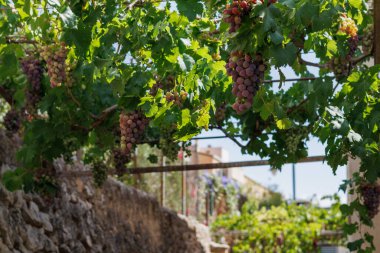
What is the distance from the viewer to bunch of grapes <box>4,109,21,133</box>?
5.65 meters

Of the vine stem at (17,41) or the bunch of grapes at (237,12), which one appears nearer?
the bunch of grapes at (237,12)

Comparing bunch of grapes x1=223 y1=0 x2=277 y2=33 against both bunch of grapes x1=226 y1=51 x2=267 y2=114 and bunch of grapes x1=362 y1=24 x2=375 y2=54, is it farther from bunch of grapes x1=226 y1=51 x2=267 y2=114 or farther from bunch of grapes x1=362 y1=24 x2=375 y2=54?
bunch of grapes x1=362 y1=24 x2=375 y2=54

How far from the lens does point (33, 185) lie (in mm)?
5375

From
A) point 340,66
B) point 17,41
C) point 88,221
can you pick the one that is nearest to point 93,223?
point 88,221

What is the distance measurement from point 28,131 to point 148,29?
2192 mm

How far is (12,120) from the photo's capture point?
5680 millimetres

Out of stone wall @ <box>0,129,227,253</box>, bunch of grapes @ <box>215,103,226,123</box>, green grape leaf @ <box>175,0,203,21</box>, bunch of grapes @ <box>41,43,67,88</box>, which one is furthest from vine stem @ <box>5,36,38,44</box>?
stone wall @ <box>0,129,227,253</box>

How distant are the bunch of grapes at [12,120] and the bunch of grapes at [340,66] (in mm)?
2625

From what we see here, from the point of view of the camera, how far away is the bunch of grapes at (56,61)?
395cm

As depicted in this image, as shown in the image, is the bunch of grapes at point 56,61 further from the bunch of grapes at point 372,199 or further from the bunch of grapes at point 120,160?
the bunch of grapes at point 372,199

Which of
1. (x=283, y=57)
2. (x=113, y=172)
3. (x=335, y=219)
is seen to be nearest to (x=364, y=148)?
(x=283, y=57)

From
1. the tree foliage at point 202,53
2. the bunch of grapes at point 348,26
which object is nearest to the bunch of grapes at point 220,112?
the tree foliage at point 202,53

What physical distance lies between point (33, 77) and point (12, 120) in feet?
2.99

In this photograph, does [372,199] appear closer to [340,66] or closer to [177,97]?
[340,66]
